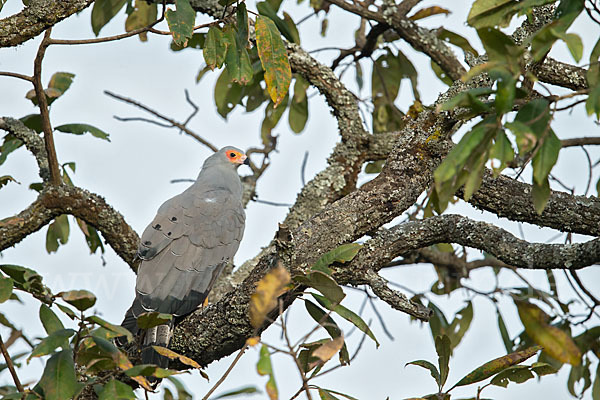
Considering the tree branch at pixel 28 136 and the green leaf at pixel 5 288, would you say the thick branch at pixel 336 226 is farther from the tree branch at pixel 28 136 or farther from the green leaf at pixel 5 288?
the tree branch at pixel 28 136

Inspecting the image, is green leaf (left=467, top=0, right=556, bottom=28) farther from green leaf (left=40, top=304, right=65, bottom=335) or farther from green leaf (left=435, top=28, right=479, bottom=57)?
green leaf (left=435, top=28, right=479, bottom=57)

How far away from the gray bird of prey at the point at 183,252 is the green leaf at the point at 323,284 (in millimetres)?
913

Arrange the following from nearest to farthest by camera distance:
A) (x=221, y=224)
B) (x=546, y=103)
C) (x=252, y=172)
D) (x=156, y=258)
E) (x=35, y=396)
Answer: (x=546, y=103) < (x=35, y=396) < (x=156, y=258) < (x=221, y=224) < (x=252, y=172)

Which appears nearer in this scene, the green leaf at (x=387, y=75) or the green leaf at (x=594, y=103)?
the green leaf at (x=594, y=103)

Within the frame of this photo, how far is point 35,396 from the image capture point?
1.87 metres

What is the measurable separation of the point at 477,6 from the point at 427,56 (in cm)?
271

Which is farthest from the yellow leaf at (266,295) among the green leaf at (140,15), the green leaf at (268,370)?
the green leaf at (140,15)

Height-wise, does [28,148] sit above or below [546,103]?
above

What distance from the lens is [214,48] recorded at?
2.61m

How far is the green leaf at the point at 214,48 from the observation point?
258 centimetres

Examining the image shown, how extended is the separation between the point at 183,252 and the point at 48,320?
3.99 ft

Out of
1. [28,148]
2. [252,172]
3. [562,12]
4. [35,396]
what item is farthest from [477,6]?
[252,172]

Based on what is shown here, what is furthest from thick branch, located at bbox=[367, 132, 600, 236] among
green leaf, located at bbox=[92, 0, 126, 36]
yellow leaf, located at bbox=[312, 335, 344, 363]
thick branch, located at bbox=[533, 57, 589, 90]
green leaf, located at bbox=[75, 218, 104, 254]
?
green leaf, located at bbox=[92, 0, 126, 36]

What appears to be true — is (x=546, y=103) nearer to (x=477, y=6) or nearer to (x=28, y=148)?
(x=477, y=6)
